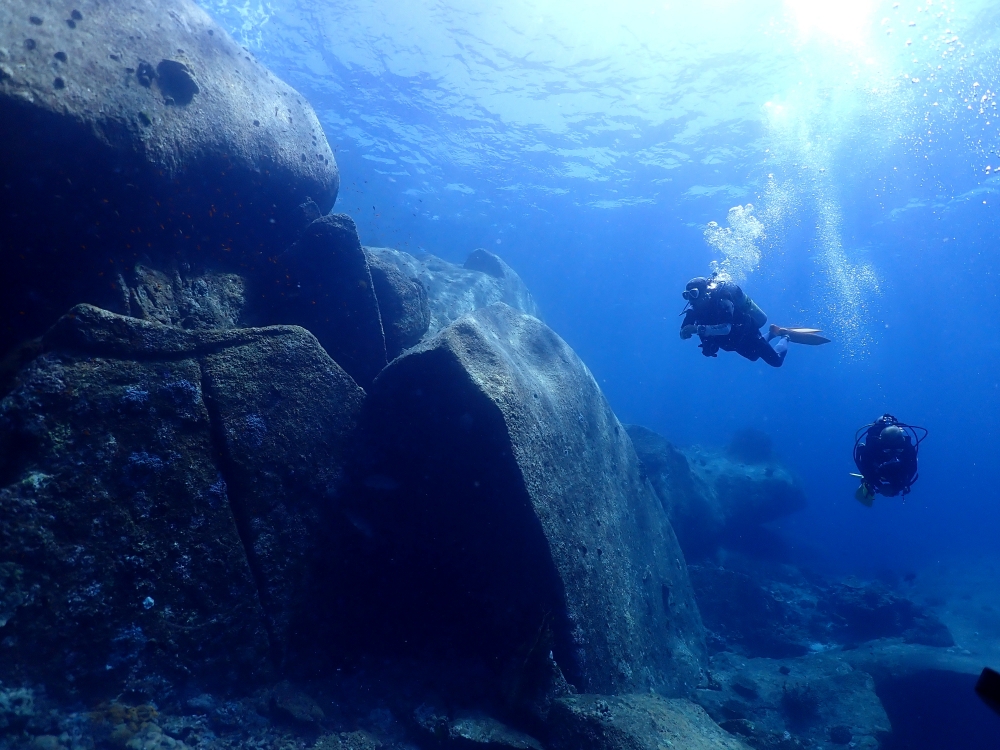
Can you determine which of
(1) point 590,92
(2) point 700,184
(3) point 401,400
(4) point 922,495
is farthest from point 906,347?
(3) point 401,400

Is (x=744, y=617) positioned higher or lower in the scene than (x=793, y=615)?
lower

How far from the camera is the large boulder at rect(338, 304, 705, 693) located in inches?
206

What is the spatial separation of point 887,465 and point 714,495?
12408mm

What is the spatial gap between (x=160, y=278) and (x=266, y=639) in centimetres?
444

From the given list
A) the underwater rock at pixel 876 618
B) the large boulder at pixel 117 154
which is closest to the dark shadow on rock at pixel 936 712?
the underwater rock at pixel 876 618

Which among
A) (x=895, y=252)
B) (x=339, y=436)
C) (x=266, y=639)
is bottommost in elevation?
(x=266, y=639)

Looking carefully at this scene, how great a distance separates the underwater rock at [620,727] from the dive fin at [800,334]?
260 inches

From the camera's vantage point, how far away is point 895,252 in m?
43.5

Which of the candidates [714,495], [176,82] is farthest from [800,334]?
[714,495]

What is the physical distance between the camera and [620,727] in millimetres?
4434

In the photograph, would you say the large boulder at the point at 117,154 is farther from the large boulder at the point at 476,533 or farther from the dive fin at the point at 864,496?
the dive fin at the point at 864,496

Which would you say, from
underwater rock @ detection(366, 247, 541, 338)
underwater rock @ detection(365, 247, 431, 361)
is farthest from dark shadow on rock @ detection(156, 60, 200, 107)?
underwater rock @ detection(366, 247, 541, 338)

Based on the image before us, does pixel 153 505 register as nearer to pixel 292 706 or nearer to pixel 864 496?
pixel 292 706

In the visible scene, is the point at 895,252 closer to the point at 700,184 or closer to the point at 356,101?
the point at 700,184
